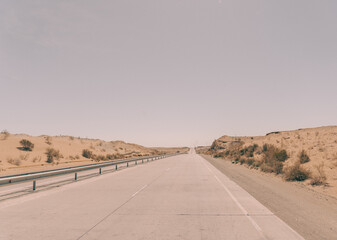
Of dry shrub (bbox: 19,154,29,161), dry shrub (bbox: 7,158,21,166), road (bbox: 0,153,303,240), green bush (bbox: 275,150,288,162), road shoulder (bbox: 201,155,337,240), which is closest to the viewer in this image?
road (bbox: 0,153,303,240)

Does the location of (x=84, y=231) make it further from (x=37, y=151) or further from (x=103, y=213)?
(x=37, y=151)

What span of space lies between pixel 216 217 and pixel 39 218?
4804mm

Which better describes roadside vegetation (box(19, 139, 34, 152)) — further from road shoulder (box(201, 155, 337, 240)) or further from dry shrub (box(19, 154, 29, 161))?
road shoulder (box(201, 155, 337, 240))

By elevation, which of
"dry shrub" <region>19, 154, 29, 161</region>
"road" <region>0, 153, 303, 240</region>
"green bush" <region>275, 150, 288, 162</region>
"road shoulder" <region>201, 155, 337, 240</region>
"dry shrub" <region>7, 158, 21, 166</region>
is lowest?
"road shoulder" <region>201, 155, 337, 240</region>

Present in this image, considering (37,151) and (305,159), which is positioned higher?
(37,151)

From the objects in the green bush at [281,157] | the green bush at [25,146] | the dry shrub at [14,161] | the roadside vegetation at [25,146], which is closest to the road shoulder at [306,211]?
the green bush at [281,157]

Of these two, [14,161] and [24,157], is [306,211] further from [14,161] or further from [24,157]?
[24,157]

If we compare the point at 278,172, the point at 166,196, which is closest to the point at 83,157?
the point at 278,172

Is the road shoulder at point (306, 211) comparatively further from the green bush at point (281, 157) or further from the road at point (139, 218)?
the green bush at point (281, 157)

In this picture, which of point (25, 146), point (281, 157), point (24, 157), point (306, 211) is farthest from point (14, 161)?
point (306, 211)

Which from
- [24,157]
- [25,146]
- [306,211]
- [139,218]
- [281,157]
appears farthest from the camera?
[25,146]

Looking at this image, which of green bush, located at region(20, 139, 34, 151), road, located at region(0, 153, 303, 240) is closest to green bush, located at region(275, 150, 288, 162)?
road, located at region(0, 153, 303, 240)

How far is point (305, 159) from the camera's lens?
20.3 meters

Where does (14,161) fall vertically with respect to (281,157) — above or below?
above
